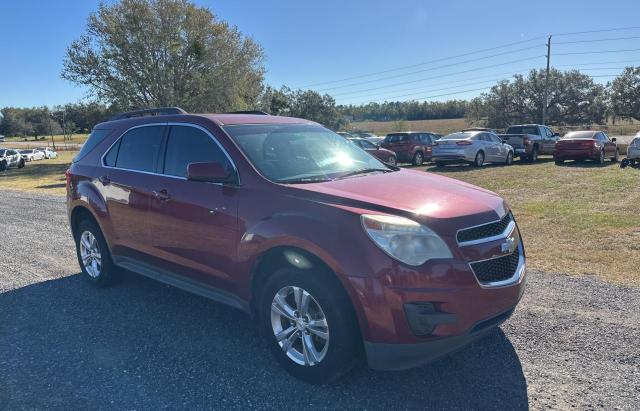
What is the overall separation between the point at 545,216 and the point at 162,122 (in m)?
7.45

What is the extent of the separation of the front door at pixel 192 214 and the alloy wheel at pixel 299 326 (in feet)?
1.94

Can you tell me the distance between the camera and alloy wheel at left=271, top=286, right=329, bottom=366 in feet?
10.7

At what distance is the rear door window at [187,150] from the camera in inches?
161

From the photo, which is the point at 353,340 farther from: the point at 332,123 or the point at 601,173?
the point at 332,123

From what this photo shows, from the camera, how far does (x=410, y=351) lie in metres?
2.93

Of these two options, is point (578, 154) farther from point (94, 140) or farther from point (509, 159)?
point (94, 140)

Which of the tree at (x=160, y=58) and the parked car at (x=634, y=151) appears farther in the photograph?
the tree at (x=160, y=58)

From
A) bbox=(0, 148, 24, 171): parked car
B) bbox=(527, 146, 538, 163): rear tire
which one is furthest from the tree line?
bbox=(527, 146, 538, 163): rear tire

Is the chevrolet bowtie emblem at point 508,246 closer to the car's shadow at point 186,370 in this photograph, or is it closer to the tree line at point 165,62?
the car's shadow at point 186,370

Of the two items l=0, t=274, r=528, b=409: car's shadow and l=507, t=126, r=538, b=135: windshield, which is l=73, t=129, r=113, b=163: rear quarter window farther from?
l=507, t=126, r=538, b=135: windshield

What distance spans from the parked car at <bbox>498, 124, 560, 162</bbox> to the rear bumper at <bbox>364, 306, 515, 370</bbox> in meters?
22.0

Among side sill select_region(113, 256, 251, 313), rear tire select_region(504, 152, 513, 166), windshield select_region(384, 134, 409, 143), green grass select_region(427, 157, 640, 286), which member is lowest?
green grass select_region(427, 157, 640, 286)

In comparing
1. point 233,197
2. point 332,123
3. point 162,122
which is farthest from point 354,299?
point 332,123

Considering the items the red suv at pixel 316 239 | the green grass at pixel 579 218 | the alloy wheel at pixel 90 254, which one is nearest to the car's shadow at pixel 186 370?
the red suv at pixel 316 239
